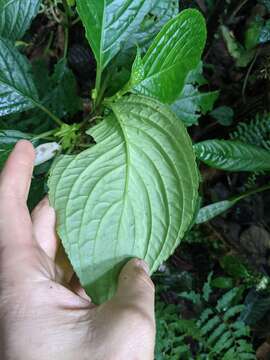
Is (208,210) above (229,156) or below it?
below

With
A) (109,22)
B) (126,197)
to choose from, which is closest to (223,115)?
(109,22)

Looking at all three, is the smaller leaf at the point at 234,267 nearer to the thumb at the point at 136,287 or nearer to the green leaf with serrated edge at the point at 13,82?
the thumb at the point at 136,287

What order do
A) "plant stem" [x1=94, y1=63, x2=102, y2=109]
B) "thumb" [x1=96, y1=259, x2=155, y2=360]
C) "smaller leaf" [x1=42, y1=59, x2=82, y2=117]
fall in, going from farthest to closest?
"smaller leaf" [x1=42, y1=59, x2=82, y2=117] → "plant stem" [x1=94, y1=63, x2=102, y2=109] → "thumb" [x1=96, y1=259, x2=155, y2=360]

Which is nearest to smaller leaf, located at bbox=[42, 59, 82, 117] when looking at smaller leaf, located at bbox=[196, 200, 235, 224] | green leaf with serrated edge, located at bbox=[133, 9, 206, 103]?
green leaf with serrated edge, located at bbox=[133, 9, 206, 103]

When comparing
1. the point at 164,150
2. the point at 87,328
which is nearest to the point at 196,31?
the point at 164,150

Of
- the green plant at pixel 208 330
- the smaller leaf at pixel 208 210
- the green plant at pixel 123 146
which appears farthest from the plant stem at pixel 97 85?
the green plant at pixel 208 330

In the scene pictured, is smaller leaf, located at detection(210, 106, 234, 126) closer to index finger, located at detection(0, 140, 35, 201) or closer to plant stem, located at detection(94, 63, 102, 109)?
plant stem, located at detection(94, 63, 102, 109)

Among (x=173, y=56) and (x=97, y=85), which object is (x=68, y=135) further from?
(x=173, y=56)
